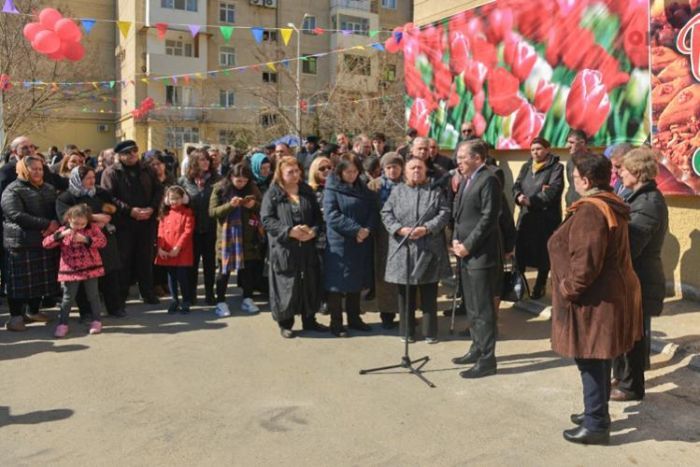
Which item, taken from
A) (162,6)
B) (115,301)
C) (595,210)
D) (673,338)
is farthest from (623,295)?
(162,6)

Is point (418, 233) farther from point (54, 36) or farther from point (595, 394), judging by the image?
point (54, 36)

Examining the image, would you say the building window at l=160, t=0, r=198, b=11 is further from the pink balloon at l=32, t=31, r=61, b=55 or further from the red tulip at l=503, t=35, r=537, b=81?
the red tulip at l=503, t=35, r=537, b=81

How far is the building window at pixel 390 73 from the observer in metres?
29.4

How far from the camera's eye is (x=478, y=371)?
16.4 ft

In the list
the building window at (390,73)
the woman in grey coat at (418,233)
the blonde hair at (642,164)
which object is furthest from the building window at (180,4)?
the blonde hair at (642,164)

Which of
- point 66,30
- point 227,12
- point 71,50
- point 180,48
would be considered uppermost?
point 227,12

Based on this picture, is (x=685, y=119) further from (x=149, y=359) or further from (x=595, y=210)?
(x=149, y=359)

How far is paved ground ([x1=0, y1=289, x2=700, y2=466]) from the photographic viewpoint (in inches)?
145

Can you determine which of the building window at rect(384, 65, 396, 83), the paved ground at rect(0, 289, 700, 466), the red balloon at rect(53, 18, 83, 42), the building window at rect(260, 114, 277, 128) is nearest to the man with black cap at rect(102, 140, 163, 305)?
the paved ground at rect(0, 289, 700, 466)

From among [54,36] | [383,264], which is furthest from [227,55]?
[383,264]

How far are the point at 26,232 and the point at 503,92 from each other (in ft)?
21.9

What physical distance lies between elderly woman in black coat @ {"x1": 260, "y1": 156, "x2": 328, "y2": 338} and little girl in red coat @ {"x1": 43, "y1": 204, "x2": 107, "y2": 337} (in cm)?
185

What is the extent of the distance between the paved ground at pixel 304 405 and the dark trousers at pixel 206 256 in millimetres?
1376

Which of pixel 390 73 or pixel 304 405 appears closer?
pixel 304 405
